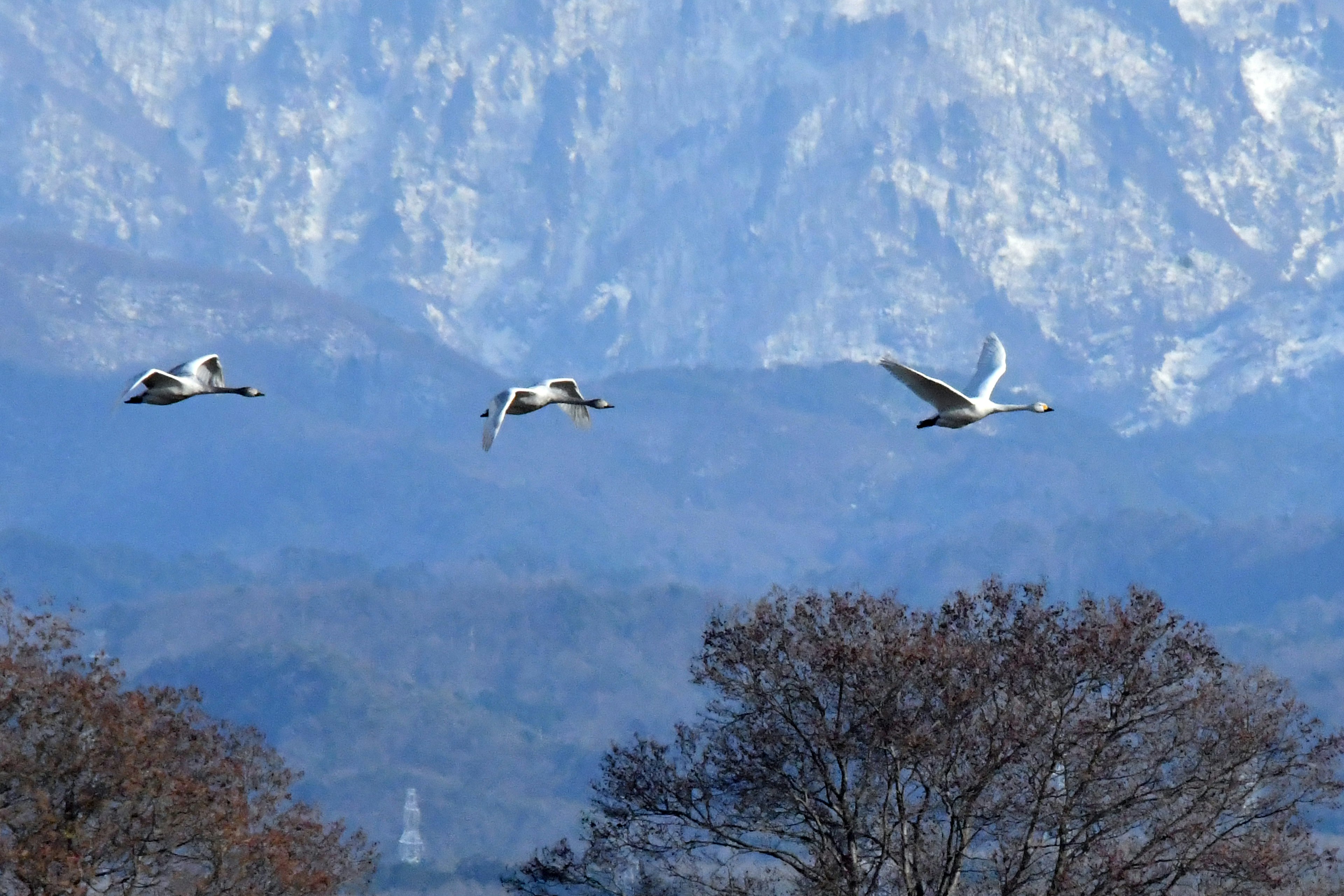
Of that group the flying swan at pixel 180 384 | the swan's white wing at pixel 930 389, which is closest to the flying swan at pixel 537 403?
the flying swan at pixel 180 384

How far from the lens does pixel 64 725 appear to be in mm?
43250

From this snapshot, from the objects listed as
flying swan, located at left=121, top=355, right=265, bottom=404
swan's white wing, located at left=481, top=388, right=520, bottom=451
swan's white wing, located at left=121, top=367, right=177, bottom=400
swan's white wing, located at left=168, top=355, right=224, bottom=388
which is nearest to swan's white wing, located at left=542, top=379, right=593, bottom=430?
swan's white wing, located at left=481, top=388, right=520, bottom=451

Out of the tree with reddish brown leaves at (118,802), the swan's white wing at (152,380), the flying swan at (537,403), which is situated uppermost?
the flying swan at (537,403)

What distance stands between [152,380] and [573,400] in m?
8.10

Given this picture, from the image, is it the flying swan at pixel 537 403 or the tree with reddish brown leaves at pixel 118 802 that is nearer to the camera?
the flying swan at pixel 537 403

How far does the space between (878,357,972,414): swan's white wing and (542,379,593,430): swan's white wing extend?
710 centimetres

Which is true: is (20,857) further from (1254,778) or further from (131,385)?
(1254,778)

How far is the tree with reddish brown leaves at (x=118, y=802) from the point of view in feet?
136

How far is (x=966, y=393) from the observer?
42.3 meters

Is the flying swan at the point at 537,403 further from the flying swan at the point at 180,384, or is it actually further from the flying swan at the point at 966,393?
the flying swan at the point at 966,393

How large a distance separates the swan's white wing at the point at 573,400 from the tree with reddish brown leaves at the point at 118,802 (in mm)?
9302

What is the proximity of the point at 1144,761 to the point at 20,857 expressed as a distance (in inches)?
750

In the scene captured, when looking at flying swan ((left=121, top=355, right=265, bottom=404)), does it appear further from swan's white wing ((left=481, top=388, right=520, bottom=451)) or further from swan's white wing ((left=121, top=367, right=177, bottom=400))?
swan's white wing ((left=481, top=388, right=520, bottom=451))

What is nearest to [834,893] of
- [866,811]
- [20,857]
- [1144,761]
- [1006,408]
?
[866,811]
